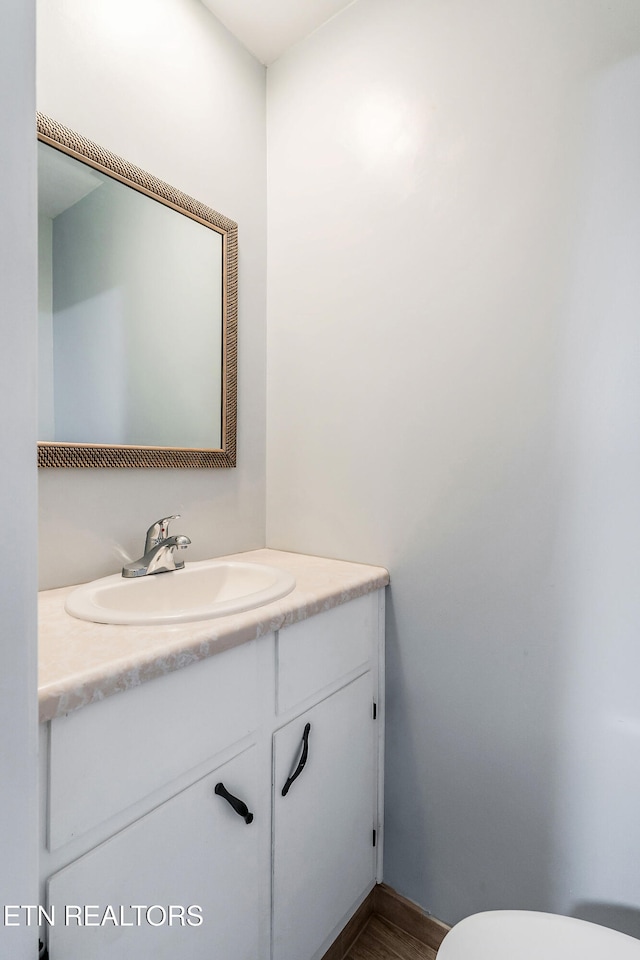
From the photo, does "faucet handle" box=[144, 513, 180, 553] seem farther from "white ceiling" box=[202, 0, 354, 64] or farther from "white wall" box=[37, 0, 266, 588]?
"white ceiling" box=[202, 0, 354, 64]

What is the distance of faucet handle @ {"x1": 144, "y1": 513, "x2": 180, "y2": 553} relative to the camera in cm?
118

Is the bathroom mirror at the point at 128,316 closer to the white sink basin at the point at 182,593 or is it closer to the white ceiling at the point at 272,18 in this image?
the white sink basin at the point at 182,593

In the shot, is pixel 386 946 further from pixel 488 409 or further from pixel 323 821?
pixel 488 409

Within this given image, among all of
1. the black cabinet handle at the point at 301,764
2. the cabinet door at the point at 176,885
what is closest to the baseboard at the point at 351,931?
the cabinet door at the point at 176,885

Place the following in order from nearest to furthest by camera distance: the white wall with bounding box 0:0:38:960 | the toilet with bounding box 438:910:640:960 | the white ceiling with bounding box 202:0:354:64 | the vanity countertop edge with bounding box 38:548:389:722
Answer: the white wall with bounding box 0:0:38:960 → the vanity countertop edge with bounding box 38:548:389:722 → the toilet with bounding box 438:910:640:960 → the white ceiling with bounding box 202:0:354:64

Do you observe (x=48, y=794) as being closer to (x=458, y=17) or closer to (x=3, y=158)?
(x=3, y=158)

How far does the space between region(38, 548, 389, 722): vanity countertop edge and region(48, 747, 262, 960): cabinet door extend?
224 mm

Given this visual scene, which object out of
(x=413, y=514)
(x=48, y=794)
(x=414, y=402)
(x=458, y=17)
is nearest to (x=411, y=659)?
(x=413, y=514)

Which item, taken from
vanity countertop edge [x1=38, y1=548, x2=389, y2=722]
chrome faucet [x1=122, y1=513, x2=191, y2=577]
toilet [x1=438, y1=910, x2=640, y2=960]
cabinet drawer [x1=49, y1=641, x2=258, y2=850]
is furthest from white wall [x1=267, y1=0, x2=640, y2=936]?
cabinet drawer [x1=49, y1=641, x2=258, y2=850]

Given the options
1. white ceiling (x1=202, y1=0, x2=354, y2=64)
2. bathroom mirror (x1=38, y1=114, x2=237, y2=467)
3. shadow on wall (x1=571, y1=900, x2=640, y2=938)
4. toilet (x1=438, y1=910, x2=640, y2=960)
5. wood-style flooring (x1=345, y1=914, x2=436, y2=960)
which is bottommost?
wood-style flooring (x1=345, y1=914, x2=436, y2=960)

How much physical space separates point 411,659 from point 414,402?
67 cm

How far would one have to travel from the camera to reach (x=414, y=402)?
4.06 ft

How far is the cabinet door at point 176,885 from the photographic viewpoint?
2.09 ft

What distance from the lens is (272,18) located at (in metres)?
1.39
